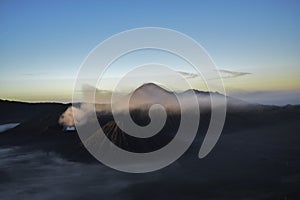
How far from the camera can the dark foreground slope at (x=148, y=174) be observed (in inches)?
2105

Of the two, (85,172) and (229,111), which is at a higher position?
(229,111)

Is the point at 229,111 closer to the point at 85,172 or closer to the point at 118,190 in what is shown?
the point at 85,172

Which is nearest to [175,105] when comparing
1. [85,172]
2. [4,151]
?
[4,151]

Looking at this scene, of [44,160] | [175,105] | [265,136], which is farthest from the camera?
[175,105]

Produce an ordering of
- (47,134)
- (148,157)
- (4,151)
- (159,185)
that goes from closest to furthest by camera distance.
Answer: (159,185) → (148,157) → (4,151) → (47,134)

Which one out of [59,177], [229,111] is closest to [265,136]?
[229,111]

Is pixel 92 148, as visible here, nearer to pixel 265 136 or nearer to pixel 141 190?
pixel 141 190

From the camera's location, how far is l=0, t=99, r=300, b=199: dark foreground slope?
2105 inches

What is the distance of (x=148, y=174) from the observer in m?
71.1

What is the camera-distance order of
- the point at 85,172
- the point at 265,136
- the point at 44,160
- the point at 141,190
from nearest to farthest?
the point at 141,190 → the point at 85,172 → the point at 44,160 → the point at 265,136

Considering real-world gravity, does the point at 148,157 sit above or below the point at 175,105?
below

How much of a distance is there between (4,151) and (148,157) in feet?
133

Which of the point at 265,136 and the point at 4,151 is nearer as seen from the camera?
the point at 4,151

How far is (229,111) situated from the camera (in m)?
166
